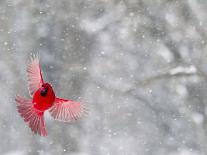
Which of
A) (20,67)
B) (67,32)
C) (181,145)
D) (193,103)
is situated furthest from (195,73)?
(20,67)

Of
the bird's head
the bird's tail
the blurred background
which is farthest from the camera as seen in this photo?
the blurred background

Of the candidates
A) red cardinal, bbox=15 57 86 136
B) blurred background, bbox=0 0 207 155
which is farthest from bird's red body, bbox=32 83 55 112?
blurred background, bbox=0 0 207 155

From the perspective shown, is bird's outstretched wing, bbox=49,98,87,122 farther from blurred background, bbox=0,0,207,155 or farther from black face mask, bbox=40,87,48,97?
blurred background, bbox=0,0,207,155

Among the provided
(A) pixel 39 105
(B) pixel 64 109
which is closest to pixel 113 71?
(B) pixel 64 109

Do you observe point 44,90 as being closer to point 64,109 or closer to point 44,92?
point 44,92

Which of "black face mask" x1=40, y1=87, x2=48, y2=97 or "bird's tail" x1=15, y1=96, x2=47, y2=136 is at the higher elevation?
"black face mask" x1=40, y1=87, x2=48, y2=97

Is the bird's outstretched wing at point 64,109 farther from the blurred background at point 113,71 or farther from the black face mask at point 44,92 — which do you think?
the blurred background at point 113,71

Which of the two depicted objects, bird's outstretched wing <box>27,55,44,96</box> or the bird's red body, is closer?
the bird's red body

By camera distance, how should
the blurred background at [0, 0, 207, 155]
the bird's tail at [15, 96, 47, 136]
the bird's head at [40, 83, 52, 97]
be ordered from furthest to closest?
1. the blurred background at [0, 0, 207, 155]
2. the bird's tail at [15, 96, 47, 136]
3. the bird's head at [40, 83, 52, 97]
